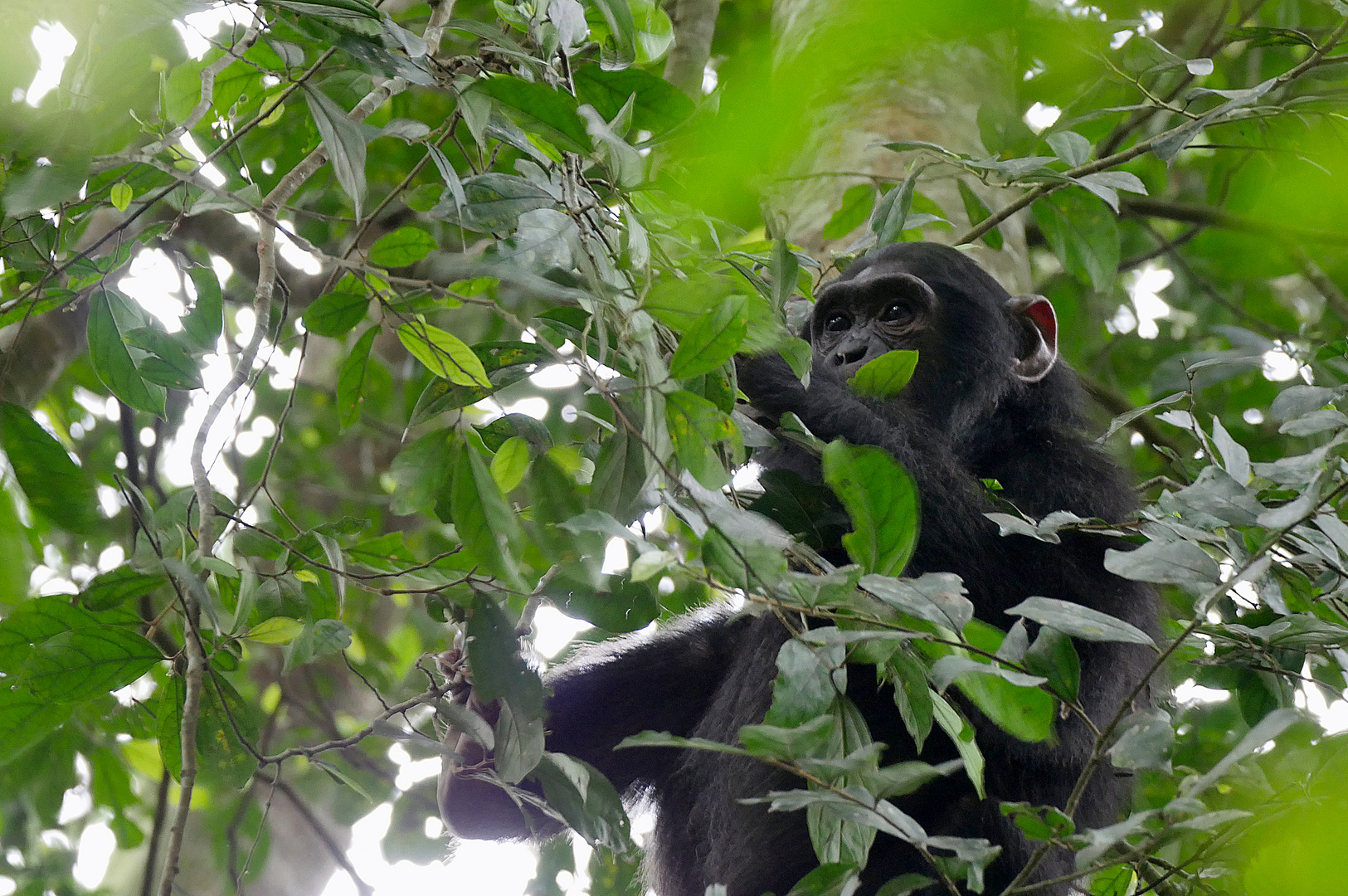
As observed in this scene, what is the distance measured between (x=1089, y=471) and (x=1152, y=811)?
5.04 ft

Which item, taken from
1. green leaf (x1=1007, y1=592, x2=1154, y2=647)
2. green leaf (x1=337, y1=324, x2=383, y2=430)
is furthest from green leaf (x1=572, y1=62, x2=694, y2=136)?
green leaf (x1=1007, y1=592, x2=1154, y2=647)

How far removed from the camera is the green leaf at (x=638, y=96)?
56.7 inches

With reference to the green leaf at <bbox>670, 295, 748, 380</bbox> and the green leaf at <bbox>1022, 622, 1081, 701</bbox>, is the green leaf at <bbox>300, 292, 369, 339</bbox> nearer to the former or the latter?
the green leaf at <bbox>670, 295, 748, 380</bbox>

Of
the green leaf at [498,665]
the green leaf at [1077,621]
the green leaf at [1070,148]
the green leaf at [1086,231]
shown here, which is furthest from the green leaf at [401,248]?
the green leaf at [1086,231]

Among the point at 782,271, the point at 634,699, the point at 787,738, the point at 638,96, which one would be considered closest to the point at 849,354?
the point at 634,699

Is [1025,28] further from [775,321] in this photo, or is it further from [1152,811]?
[1152,811]

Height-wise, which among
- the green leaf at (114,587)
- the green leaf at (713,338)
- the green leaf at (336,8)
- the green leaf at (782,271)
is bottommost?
the green leaf at (114,587)

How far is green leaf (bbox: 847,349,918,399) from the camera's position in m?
1.79

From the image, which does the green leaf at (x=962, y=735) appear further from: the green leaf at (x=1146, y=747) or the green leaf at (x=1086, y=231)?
the green leaf at (x=1086, y=231)

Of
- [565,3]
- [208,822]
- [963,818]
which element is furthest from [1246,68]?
[208,822]

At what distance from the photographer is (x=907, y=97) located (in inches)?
113

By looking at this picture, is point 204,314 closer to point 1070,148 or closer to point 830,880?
point 830,880

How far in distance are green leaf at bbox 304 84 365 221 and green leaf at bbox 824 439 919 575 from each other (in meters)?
0.70

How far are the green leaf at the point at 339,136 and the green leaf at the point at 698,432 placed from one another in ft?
1.63
